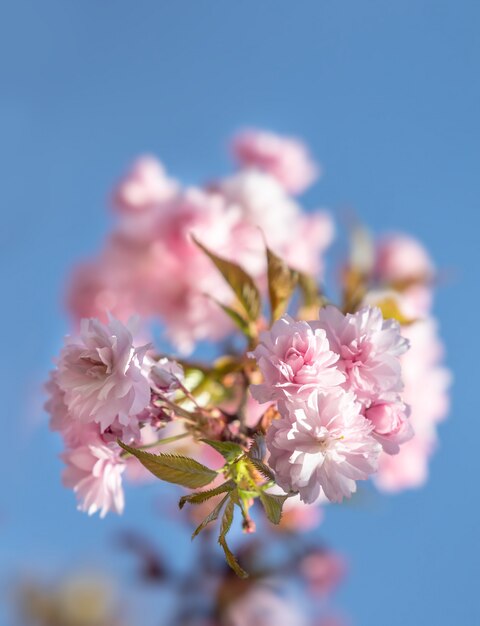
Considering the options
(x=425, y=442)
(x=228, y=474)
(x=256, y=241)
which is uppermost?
(x=256, y=241)

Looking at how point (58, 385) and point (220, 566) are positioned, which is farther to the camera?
point (220, 566)

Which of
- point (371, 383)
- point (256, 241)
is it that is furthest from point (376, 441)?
point (256, 241)

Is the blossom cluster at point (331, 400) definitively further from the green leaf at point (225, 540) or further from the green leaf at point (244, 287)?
the green leaf at point (244, 287)

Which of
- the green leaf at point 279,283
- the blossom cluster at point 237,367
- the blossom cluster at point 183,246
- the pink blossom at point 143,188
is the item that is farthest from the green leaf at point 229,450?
the pink blossom at point 143,188

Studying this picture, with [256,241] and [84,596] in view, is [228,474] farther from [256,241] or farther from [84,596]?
[84,596]

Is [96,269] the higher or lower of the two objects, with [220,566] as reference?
higher

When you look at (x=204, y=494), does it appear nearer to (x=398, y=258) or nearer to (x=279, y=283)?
(x=279, y=283)

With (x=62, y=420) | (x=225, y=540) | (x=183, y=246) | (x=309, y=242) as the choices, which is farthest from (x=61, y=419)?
(x=309, y=242)
